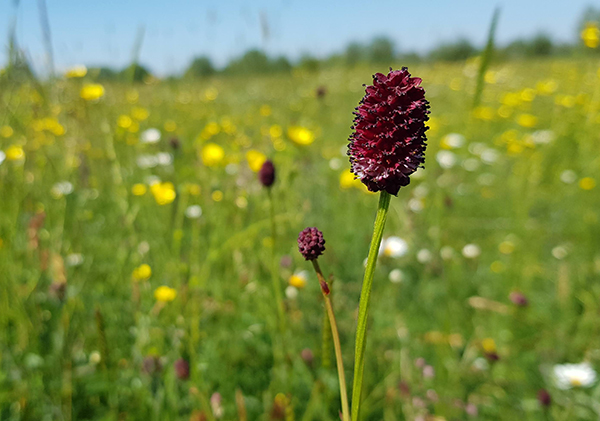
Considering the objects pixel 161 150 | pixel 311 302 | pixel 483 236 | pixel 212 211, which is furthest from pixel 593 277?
pixel 161 150

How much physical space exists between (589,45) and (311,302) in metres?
Result: 2.76

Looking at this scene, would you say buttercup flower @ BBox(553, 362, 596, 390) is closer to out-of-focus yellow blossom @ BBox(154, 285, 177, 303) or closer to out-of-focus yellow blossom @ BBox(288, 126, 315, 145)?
out-of-focus yellow blossom @ BBox(154, 285, 177, 303)

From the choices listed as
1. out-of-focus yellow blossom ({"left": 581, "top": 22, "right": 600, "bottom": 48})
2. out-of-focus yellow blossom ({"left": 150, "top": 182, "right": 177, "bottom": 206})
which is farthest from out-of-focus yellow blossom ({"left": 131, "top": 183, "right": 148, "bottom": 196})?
out-of-focus yellow blossom ({"left": 581, "top": 22, "right": 600, "bottom": 48})

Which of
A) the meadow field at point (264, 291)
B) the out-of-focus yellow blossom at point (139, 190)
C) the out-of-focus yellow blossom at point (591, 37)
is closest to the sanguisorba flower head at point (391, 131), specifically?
the meadow field at point (264, 291)

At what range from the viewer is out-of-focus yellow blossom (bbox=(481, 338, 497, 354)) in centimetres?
170

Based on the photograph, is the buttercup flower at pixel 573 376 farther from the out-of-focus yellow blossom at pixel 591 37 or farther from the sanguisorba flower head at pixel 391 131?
the out-of-focus yellow blossom at pixel 591 37

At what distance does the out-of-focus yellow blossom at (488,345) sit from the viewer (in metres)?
1.70

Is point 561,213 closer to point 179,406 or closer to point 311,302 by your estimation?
point 311,302

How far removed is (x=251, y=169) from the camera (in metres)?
2.31

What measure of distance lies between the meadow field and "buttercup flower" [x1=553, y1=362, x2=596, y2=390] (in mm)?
16

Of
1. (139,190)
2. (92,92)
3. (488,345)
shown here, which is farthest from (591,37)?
(92,92)

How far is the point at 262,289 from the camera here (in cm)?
183

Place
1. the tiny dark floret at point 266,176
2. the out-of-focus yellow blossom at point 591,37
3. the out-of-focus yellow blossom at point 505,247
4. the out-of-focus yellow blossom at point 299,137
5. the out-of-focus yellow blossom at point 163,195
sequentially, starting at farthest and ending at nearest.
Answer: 1. the out-of-focus yellow blossom at point 591,37
2. the out-of-focus yellow blossom at point 505,247
3. the out-of-focus yellow blossom at point 299,137
4. the out-of-focus yellow blossom at point 163,195
5. the tiny dark floret at point 266,176

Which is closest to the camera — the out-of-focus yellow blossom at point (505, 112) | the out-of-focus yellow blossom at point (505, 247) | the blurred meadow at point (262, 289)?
the blurred meadow at point (262, 289)
